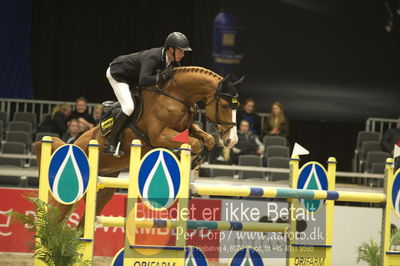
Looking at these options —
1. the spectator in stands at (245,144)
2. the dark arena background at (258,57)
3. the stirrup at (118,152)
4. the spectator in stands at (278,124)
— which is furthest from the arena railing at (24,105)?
the stirrup at (118,152)

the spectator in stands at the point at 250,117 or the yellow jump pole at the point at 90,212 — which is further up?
the spectator in stands at the point at 250,117

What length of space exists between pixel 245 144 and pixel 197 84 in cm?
351

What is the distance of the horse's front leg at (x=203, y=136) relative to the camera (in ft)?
16.6

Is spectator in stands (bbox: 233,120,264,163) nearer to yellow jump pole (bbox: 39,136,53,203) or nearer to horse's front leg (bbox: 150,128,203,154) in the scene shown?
horse's front leg (bbox: 150,128,203,154)

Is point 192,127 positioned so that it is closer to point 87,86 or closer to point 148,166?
point 148,166

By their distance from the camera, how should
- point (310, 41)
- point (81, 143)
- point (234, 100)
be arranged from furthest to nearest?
point (310, 41), point (81, 143), point (234, 100)

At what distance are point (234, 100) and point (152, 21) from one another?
5990 mm

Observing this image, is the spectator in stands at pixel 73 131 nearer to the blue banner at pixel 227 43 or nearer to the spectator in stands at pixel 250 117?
the spectator in stands at pixel 250 117

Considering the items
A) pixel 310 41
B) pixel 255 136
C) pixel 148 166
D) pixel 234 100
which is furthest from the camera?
pixel 310 41

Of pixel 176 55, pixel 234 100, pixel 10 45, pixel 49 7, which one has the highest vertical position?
pixel 49 7

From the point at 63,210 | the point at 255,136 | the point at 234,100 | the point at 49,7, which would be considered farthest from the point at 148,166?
the point at 49,7

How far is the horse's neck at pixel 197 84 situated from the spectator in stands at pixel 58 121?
374 cm

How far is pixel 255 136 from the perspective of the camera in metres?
8.85

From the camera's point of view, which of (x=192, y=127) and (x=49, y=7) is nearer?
(x=192, y=127)
